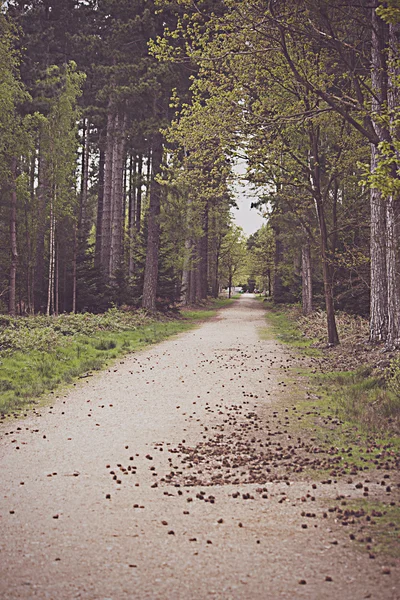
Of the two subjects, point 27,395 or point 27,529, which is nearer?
point 27,529

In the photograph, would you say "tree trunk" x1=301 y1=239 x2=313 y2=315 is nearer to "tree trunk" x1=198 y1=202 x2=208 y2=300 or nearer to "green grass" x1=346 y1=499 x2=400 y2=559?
"tree trunk" x1=198 y1=202 x2=208 y2=300

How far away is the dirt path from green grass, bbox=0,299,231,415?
97 cm

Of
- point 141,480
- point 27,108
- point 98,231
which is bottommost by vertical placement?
point 141,480

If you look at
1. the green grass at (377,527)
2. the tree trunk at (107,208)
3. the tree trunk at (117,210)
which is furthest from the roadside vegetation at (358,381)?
the tree trunk at (107,208)

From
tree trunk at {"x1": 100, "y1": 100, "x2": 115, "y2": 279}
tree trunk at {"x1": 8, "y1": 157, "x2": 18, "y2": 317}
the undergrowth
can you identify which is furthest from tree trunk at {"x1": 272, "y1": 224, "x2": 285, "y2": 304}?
the undergrowth

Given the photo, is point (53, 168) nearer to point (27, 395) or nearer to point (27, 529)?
point (27, 395)

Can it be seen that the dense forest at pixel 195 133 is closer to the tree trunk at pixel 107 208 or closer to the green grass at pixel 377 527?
the tree trunk at pixel 107 208

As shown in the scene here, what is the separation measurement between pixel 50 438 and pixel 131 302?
1922cm

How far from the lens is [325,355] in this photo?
557 inches

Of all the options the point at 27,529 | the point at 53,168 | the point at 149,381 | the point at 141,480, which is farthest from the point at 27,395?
the point at 53,168

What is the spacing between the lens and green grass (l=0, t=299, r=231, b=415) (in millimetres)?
9469

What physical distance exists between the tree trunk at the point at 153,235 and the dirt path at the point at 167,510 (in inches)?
615

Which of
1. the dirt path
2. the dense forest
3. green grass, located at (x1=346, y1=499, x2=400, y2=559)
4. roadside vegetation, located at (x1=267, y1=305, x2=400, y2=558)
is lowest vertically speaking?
the dirt path

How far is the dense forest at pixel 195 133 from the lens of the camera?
1023cm
